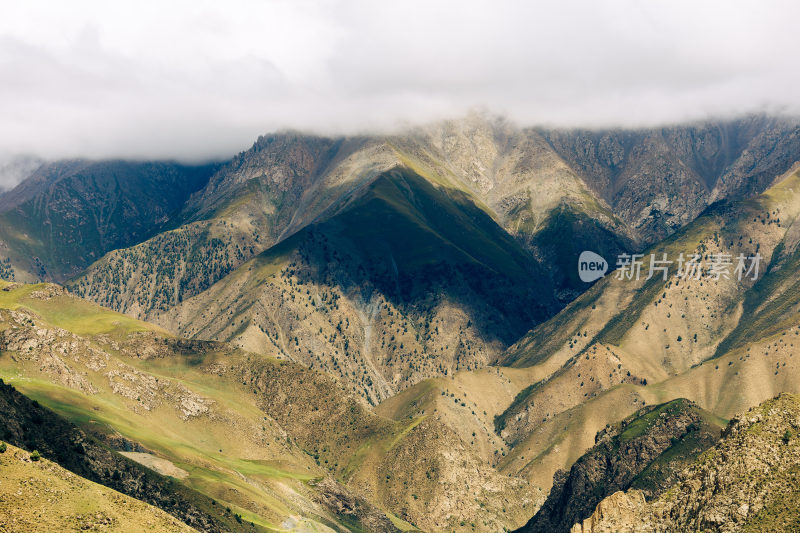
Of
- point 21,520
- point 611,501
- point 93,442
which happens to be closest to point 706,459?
point 611,501

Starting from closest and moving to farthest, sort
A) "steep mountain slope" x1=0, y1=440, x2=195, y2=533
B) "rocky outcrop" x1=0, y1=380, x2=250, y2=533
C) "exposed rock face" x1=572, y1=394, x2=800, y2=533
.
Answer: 1. "steep mountain slope" x1=0, y1=440, x2=195, y2=533
2. "exposed rock face" x1=572, y1=394, x2=800, y2=533
3. "rocky outcrop" x1=0, y1=380, x2=250, y2=533

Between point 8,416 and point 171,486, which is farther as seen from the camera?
point 171,486

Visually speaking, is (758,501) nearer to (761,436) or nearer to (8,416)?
(761,436)

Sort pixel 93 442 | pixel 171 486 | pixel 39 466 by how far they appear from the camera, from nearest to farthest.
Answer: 1. pixel 39 466
2. pixel 93 442
3. pixel 171 486

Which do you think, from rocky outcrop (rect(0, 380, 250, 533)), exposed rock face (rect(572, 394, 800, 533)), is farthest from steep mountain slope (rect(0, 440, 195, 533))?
exposed rock face (rect(572, 394, 800, 533))

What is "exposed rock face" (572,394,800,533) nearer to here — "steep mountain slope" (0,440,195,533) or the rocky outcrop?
"steep mountain slope" (0,440,195,533)

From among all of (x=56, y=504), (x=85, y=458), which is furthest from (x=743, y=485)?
(x=85, y=458)

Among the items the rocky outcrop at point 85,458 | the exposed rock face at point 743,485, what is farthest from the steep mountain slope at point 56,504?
the exposed rock face at point 743,485
